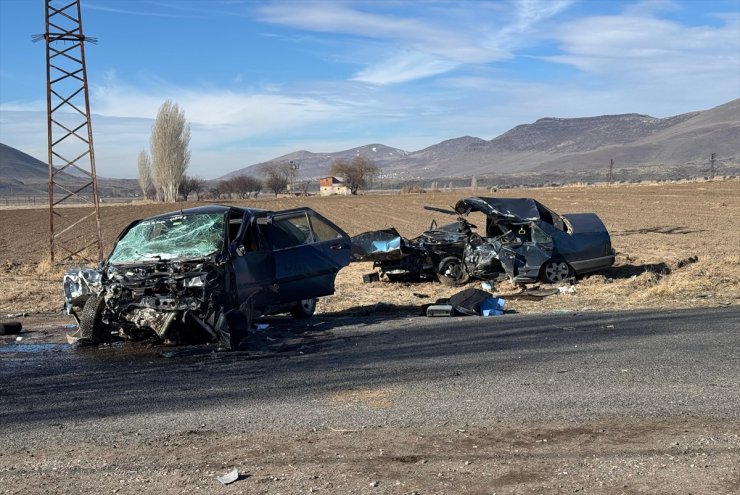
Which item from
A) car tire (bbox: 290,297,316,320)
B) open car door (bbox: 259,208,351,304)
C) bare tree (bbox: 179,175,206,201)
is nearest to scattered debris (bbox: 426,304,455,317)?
open car door (bbox: 259,208,351,304)

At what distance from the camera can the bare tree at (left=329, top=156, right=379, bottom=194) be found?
16176 cm

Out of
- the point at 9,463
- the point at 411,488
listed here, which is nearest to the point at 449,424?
the point at 411,488

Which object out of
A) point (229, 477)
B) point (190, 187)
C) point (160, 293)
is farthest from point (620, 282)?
point (190, 187)

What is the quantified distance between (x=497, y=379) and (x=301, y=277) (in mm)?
4290

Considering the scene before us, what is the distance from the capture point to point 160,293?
8.97 meters

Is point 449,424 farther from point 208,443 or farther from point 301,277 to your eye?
point 301,277

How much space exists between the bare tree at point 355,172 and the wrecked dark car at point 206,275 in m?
143

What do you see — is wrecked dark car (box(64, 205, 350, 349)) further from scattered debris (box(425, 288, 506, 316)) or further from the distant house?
the distant house

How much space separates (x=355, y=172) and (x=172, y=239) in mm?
154898

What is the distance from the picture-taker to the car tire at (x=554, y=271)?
569 inches

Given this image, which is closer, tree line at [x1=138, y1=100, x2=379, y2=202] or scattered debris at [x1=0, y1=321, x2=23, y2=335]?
scattered debris at [x1=0, y1=321, x2=23, y2=335]

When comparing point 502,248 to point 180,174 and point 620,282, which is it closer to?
point 620,282

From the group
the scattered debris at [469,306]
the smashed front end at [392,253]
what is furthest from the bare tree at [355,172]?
the scattered debris at [469,306]

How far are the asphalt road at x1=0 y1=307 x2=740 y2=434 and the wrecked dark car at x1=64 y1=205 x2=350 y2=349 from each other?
0.37 meters
